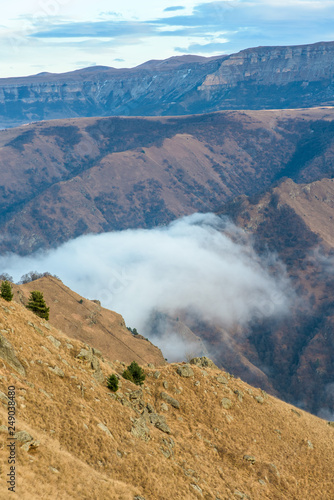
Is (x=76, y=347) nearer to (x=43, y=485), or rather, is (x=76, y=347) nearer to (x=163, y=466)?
(x=163, y=466)

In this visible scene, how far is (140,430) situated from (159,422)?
17.1ft

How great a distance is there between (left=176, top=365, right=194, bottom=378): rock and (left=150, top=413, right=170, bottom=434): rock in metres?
9.67

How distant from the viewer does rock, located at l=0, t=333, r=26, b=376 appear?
3772 cm

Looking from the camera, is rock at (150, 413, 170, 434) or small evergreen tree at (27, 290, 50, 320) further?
small evergreen tree at (27, 290, 50, 320)

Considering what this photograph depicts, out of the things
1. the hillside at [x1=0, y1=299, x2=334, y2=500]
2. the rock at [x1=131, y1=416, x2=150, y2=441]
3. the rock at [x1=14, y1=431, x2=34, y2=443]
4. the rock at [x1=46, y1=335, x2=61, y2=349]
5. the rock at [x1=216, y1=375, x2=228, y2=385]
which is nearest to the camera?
the rock at [x1=14, y1=431, x2=34, y2=443]

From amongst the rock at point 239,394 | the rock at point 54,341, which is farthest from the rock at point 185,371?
the rock at point 54,341

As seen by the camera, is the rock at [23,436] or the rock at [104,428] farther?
the rock at [104,428]

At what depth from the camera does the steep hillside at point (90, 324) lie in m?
103

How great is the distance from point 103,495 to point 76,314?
278 ft

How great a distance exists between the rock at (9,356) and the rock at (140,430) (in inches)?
441

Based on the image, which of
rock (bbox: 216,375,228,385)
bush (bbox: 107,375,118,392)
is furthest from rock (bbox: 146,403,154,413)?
rock (bbox: 216,375,228,385)

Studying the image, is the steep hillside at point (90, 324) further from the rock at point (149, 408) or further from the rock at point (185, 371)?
the rock at point (149, 408)

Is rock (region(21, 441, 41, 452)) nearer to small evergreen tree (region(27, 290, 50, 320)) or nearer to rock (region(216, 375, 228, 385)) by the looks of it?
small evergreen tree (region(27, 290, 50, 320))

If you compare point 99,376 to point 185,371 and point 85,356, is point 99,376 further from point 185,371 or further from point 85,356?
point 185,371
